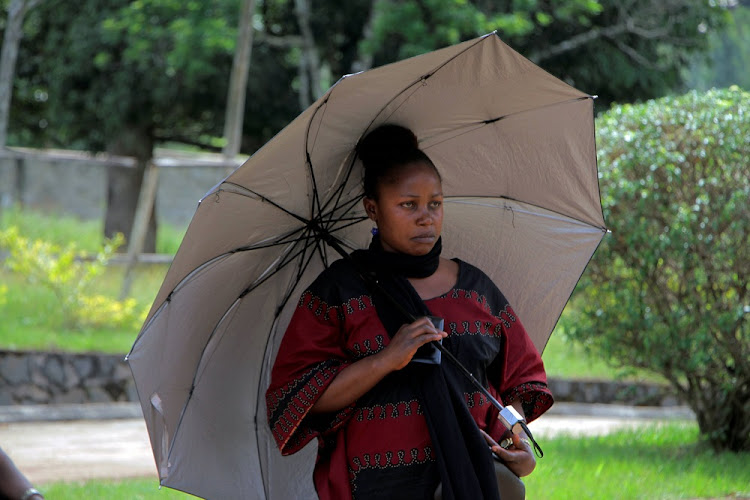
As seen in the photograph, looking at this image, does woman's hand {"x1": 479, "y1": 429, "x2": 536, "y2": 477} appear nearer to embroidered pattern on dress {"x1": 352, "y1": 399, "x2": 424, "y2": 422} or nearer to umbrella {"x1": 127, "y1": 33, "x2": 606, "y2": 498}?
embroidered pattern on dress {"x1": 352, "y1": 399, "x2": 424, "y2": 422}

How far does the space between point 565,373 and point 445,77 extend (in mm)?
8913

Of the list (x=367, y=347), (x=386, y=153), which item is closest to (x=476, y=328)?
(x=367, y=347)

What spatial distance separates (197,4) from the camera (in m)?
15.9

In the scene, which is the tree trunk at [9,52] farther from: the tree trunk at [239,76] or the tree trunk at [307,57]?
the tree trunk at [307,57]

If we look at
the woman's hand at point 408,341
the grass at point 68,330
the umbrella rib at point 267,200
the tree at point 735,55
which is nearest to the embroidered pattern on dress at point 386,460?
the woman's hand at point 408,341

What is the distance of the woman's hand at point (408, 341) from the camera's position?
2.83m

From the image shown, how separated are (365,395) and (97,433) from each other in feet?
19.2

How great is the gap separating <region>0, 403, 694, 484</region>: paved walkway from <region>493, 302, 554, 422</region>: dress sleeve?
393cm

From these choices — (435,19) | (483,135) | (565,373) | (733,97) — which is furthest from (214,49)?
(483,135)

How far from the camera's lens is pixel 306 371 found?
9.80 ft

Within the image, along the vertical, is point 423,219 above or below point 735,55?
below

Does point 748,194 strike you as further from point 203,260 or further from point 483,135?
point 203,260

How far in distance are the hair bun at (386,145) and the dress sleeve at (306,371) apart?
471 millimetres

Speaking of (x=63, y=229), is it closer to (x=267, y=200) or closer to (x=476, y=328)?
(x=267, y=200)
